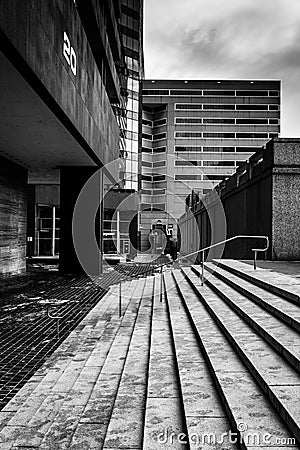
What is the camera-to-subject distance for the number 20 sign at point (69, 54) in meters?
12.1

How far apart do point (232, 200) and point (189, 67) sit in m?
87.8

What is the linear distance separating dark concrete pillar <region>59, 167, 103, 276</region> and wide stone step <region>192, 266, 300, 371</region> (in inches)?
448

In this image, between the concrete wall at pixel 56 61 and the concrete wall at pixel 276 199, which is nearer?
the concrete wall at pixel 56 61

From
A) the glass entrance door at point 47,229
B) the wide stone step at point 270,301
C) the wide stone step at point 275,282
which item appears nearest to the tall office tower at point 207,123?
the glass entrance door at point 47,229

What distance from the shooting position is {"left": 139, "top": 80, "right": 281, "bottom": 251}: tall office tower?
294ft

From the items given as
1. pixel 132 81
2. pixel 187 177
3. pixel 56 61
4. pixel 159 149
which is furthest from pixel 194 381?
pixel 159 149

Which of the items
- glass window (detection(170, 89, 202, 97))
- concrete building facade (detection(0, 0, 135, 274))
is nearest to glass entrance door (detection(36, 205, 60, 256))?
concrete building facade (detection(0, 0, 135, 274))

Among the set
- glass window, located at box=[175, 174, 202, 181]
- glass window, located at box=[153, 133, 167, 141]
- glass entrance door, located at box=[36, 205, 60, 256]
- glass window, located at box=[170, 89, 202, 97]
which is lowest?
glass entrance door, located at box=[36, 205, 60, 256]

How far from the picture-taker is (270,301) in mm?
7527

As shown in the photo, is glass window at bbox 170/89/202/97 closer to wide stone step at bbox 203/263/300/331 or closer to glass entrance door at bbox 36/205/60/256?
glass entrance door at bbox 36/205/60/256

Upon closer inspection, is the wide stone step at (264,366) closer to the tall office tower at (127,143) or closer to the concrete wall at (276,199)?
the concrete wall at (276,199)

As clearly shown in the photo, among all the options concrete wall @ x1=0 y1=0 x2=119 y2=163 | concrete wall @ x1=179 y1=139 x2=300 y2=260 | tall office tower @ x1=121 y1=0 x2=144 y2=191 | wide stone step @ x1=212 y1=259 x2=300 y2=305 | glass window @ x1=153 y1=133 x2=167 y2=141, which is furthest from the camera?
glass window @ x1=153 y1=133 x2=167 y2=141

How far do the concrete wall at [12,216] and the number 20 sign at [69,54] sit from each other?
6628 mm

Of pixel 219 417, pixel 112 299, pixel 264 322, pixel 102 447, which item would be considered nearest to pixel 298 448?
pixel 219 417
